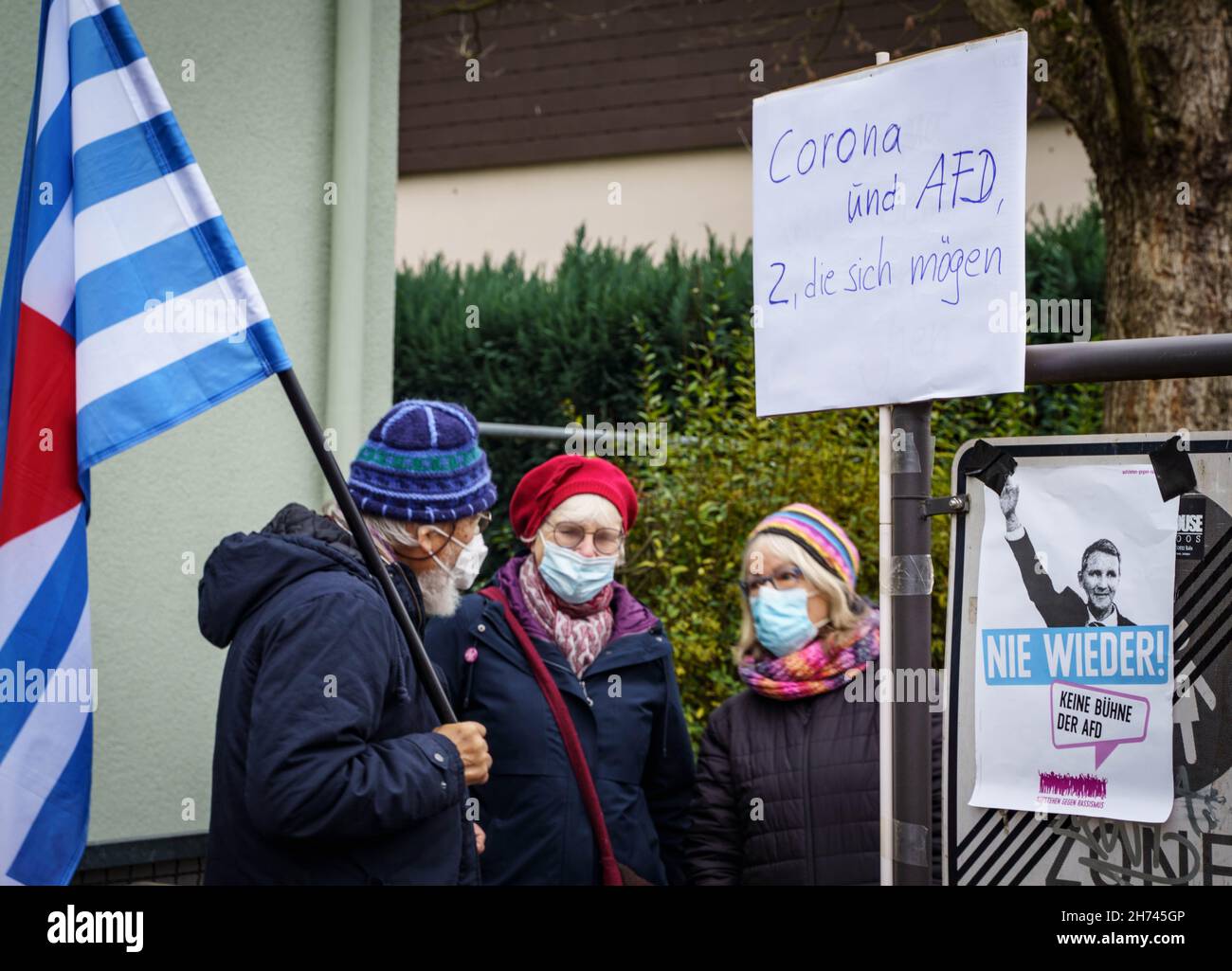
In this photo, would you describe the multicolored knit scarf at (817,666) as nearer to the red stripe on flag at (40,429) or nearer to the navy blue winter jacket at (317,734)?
the navy blue winter jacket at (317,734)

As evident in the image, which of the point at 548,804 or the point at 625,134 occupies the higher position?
the point at 625,134

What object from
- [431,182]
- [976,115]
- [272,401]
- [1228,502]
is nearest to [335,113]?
[272,401]

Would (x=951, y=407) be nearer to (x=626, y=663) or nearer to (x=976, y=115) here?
(x=626, y=663)

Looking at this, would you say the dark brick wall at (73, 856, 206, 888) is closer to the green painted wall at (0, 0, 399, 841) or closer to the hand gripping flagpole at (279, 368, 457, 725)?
the green painted wall at (0, 0, 399, 841)

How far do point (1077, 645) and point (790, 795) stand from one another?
3.79 feet

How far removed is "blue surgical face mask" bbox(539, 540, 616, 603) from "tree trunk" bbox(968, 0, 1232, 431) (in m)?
2.72

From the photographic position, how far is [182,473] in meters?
5.17

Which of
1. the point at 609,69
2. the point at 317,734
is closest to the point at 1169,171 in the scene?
the point at 317,734

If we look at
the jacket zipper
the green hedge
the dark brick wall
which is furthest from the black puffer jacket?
the green hedge

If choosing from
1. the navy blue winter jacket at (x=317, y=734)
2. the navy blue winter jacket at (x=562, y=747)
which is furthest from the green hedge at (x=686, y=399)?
the navy blue winter jacket at (x=317, y=734)

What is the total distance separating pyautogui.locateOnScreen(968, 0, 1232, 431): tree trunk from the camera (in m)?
5.46

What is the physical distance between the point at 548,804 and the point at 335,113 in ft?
10.7

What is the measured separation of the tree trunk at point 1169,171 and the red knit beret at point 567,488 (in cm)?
257

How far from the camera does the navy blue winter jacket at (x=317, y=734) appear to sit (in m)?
2.69
